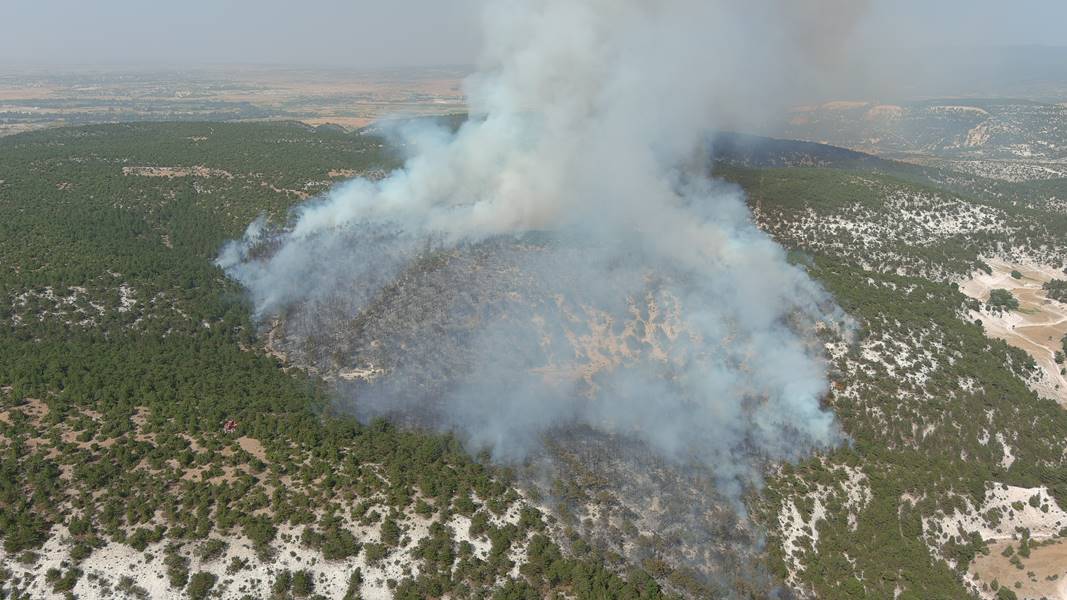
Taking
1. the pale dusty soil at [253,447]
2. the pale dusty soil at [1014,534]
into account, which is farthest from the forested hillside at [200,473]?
the pale dusty soil at [1014,534]

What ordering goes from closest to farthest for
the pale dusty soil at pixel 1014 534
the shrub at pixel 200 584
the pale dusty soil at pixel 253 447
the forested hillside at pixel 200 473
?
the shrub at pixel 200 584 < the forested hillside at pixel 200 473 < the pale dusty soil at pixel 1014 534 < the pale dusty soil at pixel 253 447

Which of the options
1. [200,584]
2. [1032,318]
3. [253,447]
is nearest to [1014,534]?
[1032,318]

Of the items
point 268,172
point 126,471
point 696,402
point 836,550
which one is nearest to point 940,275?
point 696,402

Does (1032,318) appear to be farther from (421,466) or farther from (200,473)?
(200,473)

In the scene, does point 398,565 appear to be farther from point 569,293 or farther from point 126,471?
point 569,293

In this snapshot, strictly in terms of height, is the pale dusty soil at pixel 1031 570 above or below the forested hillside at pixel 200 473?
below

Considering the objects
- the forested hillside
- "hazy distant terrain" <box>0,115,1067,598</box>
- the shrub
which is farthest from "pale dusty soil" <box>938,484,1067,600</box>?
the shrub

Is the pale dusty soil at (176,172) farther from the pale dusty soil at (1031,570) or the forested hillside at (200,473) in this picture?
the pale dusty soil at (1031,570)
